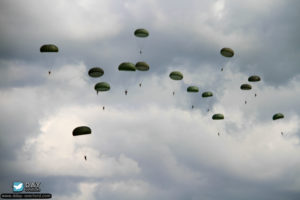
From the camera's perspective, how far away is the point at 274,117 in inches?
4894

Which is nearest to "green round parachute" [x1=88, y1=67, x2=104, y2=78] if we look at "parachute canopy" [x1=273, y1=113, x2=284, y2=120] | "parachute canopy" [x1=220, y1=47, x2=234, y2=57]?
"parachute canopy" [x1=220, y1=47, x2=234, y2=57]

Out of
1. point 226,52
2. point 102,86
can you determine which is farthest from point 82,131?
point 226,52

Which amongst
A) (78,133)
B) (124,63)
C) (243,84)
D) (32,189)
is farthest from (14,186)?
(243,84)

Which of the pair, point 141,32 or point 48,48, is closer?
point 48,48

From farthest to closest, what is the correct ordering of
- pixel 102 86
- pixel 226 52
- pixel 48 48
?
pixel 226 52, pixel 102 86, pixel 48 48

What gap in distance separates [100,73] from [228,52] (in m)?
32.3

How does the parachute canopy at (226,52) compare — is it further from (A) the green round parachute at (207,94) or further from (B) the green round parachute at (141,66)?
(B) the green round parachute at (141,66)

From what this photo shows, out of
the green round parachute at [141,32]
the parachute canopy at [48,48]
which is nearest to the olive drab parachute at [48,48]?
the parachute canopy at [48,48]

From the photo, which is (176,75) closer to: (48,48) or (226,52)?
(226,52)

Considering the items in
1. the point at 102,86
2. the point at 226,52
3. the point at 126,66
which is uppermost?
the point at 226,52

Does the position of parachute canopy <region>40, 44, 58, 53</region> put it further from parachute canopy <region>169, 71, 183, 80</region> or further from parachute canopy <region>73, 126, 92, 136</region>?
parachute canopy <region>169, 71, 183, 80</region>

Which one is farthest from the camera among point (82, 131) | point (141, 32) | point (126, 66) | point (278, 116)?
point (278, 116)

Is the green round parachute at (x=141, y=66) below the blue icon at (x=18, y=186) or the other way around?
the other way around

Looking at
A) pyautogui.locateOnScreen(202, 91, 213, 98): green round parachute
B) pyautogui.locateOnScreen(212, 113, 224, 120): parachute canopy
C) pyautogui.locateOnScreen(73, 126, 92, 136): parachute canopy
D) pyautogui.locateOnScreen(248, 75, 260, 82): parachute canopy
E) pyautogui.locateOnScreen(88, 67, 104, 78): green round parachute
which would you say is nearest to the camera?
pyautogui.locateOnScreen(73, 126, 92, 136): parachute canopy
